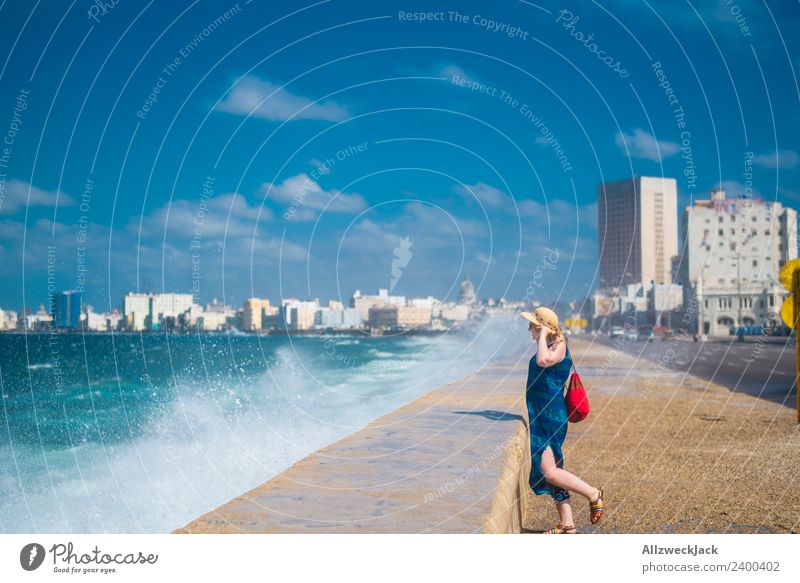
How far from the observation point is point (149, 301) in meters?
25.8

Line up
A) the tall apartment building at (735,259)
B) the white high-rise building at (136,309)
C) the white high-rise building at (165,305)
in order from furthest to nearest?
1. the tall apartment building at (735,259)
2. the white high-rise building at (165,305)
3. the white high-rise building at (136,309)

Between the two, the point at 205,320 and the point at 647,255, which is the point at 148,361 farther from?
the point at 647,255

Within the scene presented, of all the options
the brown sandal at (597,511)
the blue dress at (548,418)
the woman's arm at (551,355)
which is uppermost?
the woman's arm at (551,355)

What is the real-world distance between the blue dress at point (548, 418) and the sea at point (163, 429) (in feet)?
22.7

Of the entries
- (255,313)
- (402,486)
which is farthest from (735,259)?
(402,486)

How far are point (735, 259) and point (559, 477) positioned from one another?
313 ft

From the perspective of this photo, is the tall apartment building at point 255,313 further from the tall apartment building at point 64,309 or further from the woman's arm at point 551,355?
the woman's arm at point 551,355

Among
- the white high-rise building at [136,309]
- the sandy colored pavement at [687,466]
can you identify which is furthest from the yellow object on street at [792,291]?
the white high-rise building at [136,309]

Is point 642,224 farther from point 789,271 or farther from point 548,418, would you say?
point 548,418

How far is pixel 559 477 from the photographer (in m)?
4.98

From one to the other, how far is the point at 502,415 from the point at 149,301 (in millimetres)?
20963

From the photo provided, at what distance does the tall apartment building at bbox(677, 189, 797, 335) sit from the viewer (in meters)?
78.8

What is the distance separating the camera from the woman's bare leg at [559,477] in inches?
195
